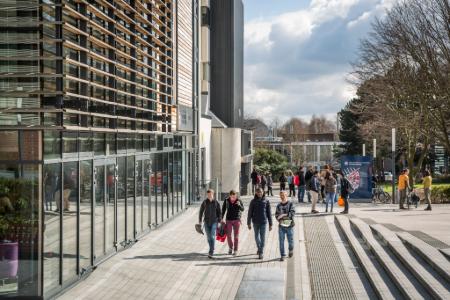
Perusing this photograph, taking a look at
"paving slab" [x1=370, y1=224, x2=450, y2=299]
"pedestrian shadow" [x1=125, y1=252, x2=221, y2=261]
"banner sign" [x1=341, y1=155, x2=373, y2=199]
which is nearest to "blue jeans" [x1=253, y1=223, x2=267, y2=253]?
"pedestrian shadow" [x1=125, y1=252, x2=221, y2=261]

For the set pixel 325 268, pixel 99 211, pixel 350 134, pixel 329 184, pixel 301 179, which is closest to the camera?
pixel 99 211

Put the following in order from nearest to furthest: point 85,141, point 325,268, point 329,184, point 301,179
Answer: point 85,141 → point 325,268 → point 329,184 → point 301,179

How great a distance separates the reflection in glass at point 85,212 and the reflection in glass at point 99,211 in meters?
0.42

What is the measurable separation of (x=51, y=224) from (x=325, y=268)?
19.1 feet

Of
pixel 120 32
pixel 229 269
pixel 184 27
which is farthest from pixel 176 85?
pixel 229 269

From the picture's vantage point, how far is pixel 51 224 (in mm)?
10797

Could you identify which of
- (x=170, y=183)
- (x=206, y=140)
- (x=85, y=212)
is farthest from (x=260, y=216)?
(x=206, y=140)

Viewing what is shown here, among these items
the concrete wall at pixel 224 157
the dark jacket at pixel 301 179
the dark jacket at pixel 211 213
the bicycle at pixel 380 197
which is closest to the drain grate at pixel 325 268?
the dark jacket at pixel 211 213

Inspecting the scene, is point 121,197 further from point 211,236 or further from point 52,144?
point 52,144

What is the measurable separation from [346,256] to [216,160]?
23155 mm

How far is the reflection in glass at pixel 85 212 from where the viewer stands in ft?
41.3

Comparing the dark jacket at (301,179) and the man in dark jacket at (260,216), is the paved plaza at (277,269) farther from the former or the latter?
the dark jacket at (301,179)

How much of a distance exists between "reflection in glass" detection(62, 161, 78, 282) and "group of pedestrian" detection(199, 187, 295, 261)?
354 centimetres

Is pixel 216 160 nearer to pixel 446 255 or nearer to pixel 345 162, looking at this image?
pixel 345 162
